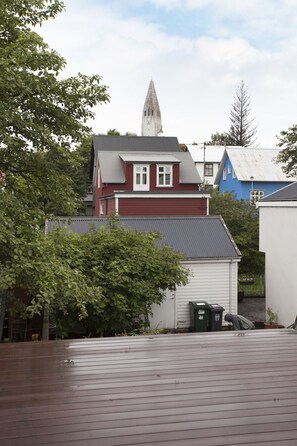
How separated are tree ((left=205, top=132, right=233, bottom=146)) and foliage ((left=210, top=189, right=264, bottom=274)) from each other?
5107 centimetres

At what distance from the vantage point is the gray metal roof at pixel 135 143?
38688mm

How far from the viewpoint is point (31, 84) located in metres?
7.82

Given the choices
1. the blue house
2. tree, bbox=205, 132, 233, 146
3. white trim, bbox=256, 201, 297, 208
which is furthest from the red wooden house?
tree, bbox=205, 132, 233, 146

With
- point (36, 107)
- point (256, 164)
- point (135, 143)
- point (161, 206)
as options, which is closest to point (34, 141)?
point (36, 107)

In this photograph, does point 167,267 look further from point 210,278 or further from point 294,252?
point 294,252

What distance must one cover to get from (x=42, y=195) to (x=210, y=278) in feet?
29.5

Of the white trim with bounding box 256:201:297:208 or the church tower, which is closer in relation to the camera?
the white trim with bounding box 256:201:297:208

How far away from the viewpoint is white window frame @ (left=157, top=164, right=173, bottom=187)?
108 ft

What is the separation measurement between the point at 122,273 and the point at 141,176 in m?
19.3

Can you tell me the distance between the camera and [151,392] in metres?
5.35

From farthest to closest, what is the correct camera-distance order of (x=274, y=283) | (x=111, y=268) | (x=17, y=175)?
(x=274, y=283) → (x=111, y=268) → (x=17, y=175)

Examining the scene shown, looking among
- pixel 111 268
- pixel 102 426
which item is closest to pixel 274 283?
pixel 111 268

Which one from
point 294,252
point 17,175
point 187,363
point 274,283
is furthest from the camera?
point 274,283

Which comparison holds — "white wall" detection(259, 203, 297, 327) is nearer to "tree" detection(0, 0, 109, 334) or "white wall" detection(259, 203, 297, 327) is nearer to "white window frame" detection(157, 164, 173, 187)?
"tree" detection(0, 0, 109, 334)
